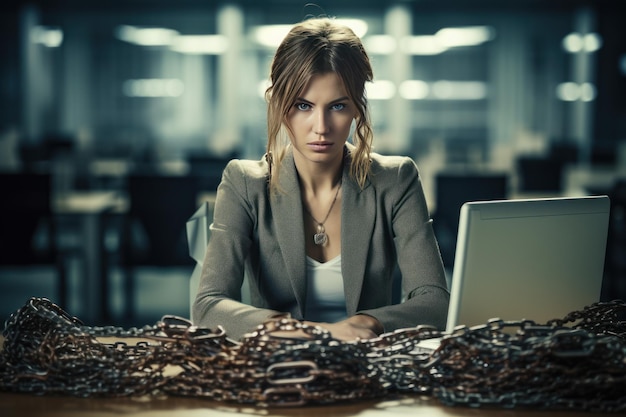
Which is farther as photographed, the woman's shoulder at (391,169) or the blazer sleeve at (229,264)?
the woman's shoulder at (391,169)

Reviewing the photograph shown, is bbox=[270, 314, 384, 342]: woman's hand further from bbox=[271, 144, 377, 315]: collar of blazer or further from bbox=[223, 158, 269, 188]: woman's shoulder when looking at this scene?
bbox=[223, 158, 269, 188]: woman's shoulder

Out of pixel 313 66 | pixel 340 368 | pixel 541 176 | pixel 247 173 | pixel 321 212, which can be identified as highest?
pixel 313 66

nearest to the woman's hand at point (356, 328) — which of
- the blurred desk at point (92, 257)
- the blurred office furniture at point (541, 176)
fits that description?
the blurred desk at point (92, 257)

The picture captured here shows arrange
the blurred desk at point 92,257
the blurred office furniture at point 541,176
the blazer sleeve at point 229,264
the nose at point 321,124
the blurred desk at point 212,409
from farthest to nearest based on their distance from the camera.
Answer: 1. the blurred office furniture at point 541,176
2. the blurred desk at point 92,257
3. the nose at point 321,124
4. the blazer sleeve at point 229,264
5. the blurred desk at point 212,409

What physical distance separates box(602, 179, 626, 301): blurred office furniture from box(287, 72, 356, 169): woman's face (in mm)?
3643

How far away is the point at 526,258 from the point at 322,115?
656 mm

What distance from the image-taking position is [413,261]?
188 centimetres

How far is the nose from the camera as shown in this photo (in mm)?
1800

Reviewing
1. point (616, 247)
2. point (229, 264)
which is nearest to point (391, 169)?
point (229, 264)

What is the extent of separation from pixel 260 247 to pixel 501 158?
Result: 756cm

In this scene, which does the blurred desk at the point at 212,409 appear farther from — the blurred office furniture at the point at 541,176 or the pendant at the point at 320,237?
the blurred office furniture at the point at 541,176

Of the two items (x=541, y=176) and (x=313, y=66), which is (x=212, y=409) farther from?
(x=541, y=176)

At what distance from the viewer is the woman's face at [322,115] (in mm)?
1823

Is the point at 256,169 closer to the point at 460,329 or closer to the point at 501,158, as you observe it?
the point at 460,329
